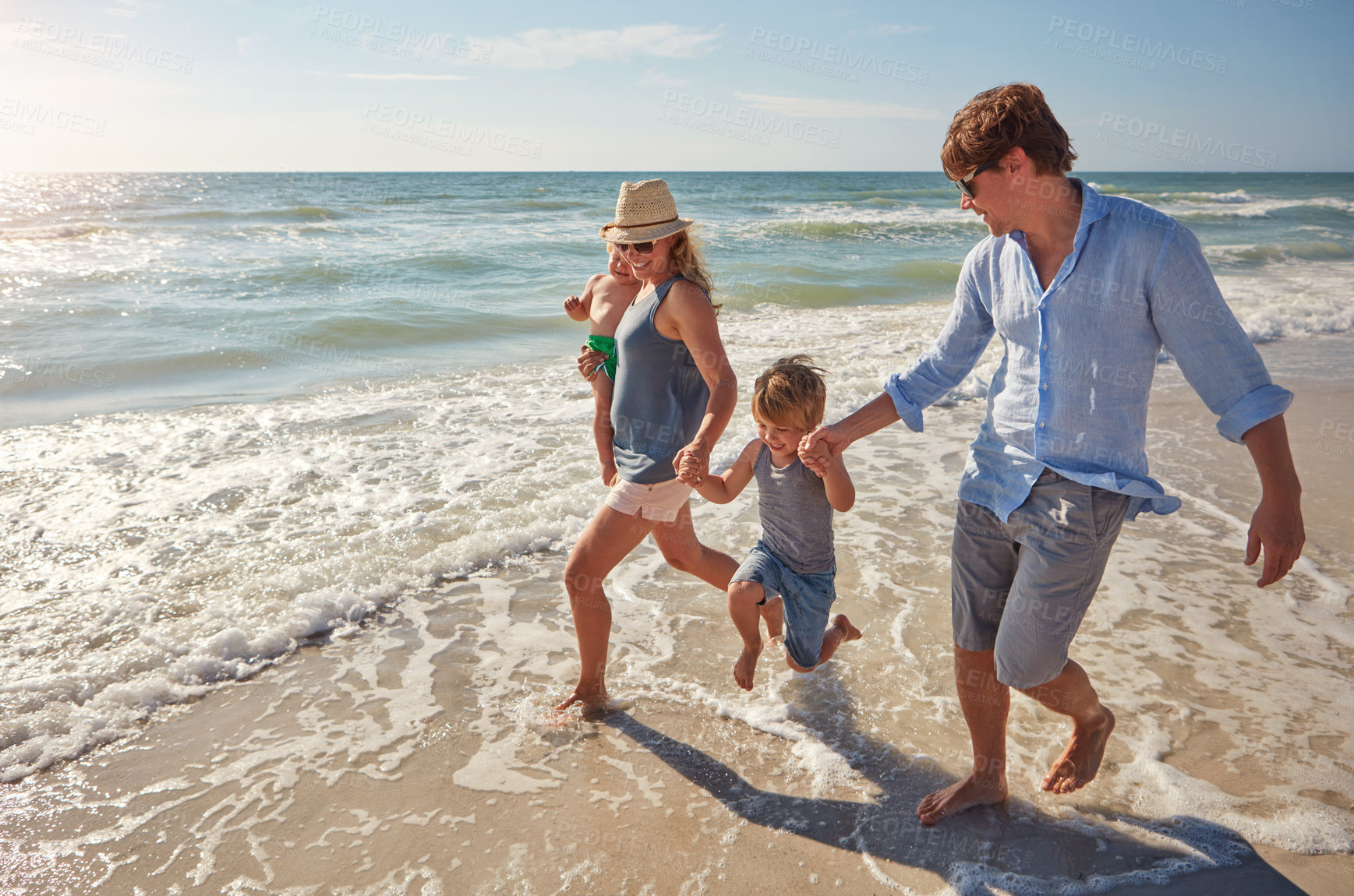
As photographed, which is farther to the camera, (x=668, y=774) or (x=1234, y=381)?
(x=668, y=774)

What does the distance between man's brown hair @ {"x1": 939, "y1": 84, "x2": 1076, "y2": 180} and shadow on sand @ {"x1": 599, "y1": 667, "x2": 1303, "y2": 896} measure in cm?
210

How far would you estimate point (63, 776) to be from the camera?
3.11 m

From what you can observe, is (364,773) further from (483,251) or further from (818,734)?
(483,251)

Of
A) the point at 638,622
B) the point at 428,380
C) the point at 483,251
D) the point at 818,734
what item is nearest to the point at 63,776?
the point at 638,622

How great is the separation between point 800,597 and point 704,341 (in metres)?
1.09

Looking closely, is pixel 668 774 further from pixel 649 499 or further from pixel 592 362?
pixel 592 362

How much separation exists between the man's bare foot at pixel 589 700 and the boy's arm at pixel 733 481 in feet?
3.33

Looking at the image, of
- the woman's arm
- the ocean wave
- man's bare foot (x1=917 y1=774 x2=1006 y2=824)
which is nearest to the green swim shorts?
the woman's arm

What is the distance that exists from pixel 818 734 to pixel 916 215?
33.0m

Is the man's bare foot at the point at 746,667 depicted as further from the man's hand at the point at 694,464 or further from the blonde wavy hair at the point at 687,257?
the blonde wavy hair at the point at 687,257

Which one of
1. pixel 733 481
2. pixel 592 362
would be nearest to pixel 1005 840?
pixel 733 481

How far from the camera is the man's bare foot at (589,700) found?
3.46 metres

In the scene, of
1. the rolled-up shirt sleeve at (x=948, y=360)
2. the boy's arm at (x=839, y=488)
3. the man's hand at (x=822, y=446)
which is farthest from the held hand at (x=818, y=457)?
the rolled-up shirt sleeve at (x=948, y=360)

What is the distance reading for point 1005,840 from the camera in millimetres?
2668
